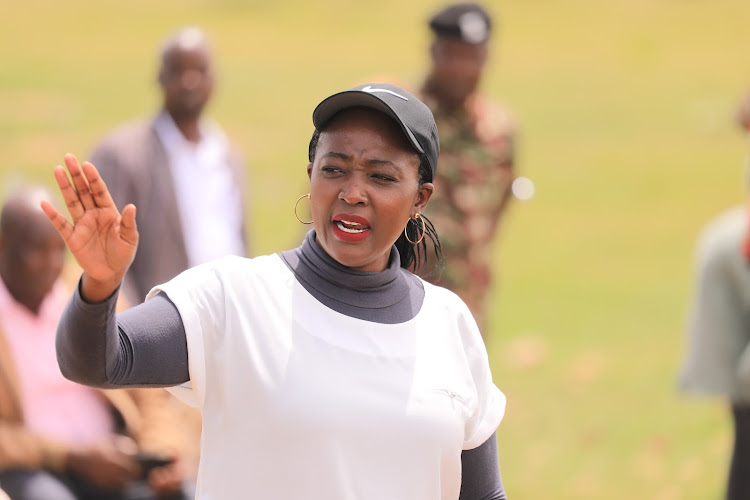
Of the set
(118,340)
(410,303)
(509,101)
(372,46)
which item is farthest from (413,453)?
(372,46)

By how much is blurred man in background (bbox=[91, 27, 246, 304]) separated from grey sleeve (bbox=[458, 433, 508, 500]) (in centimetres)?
323

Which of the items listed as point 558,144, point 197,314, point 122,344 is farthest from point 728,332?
point 558,144

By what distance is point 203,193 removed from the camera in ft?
22.3

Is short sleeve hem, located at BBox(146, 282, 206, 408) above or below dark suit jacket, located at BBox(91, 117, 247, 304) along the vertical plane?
above

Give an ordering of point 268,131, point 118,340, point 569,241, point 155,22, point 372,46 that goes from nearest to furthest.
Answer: point 118,340
point 569,241
point 268,131
point 372,46
point 155,22

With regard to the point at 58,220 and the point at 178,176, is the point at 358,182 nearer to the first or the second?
the point at 58,220

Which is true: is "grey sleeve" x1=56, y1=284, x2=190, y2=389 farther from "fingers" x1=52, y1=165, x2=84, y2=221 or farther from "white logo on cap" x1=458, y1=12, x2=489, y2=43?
"white logo on cap" x1=458, y1=12, x2=489, y2=43

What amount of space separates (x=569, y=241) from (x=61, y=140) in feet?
24.1

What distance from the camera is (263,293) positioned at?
2.88 metres

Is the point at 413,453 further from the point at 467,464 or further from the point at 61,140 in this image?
the point at 61,140

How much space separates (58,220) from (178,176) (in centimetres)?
415

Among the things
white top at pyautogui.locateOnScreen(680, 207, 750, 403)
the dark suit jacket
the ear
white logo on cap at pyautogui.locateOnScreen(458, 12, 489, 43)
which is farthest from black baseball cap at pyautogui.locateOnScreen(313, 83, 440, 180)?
the dark suit jacket

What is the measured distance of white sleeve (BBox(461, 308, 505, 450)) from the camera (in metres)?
3.06

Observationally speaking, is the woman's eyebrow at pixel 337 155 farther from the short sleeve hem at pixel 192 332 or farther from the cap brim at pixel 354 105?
the short sleeve hem at pixel 192 332
